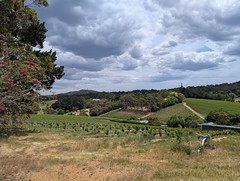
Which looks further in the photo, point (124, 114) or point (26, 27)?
point (124, 114)

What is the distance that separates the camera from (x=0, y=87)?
5.01m

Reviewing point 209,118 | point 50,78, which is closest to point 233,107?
point 209,118

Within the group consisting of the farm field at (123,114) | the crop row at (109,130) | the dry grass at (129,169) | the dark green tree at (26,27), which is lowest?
the farm field at (123,114)

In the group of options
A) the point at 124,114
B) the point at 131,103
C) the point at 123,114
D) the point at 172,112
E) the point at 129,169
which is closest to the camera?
the point at 129,169

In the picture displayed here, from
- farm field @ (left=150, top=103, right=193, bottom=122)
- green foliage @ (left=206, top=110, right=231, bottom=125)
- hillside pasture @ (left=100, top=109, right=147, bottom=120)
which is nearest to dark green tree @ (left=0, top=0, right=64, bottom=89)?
green foliage @ (left=206, top=110, right=231, bottom=125)

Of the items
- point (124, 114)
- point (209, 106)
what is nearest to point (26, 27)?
point (124, 114)

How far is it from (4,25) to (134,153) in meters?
10.6

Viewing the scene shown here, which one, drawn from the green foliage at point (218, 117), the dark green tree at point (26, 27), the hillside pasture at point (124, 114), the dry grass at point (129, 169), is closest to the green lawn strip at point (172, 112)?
the hillside pasture at point (124, 114)

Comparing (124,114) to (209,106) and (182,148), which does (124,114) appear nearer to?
(209,106)

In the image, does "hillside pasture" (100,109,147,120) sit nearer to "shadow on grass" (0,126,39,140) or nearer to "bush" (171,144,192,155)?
"shadow on grass" (0,126,39,140)

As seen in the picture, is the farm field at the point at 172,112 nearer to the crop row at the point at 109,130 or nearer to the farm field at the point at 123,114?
the farm field at the point at 123,114

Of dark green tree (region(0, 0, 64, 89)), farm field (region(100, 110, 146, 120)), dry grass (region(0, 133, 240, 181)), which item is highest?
dark green tree (region(0, 0, 64, 89))

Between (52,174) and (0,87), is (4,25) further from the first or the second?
(0,87)

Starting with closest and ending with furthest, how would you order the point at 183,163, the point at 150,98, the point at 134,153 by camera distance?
the point at 183,163 < the point at 134,153 < the point at 150,98
